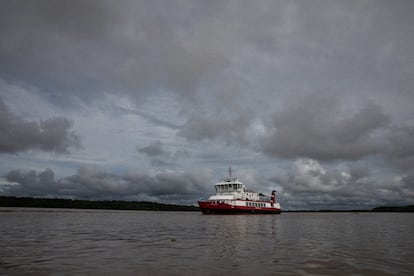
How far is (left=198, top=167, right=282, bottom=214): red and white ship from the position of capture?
69419 mm

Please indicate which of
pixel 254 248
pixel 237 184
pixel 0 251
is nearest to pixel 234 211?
pixel 237 184

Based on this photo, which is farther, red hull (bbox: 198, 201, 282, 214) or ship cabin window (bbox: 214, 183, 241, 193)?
ship cabin window (bbox: 214, 183, 241, 193)

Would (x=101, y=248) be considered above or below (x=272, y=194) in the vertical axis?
below

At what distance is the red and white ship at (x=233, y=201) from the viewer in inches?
2733

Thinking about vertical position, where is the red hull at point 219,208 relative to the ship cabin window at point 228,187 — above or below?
below

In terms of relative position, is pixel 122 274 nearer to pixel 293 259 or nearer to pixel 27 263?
pixel 27 263

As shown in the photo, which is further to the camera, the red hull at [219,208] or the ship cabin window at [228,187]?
the ship cabin window at [228,187]

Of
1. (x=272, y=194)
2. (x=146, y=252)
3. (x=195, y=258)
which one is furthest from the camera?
(x=272, y=194)

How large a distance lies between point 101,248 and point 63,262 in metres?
4.30

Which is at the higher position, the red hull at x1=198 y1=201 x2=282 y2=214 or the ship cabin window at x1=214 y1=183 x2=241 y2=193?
the ship cabin window at x1=214 y1=183 x2=241 y2=193

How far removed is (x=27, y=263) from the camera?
1221cm

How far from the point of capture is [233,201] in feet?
234

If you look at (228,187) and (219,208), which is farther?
(228,187)

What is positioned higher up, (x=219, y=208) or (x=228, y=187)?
Result: (x=228, y=187)
